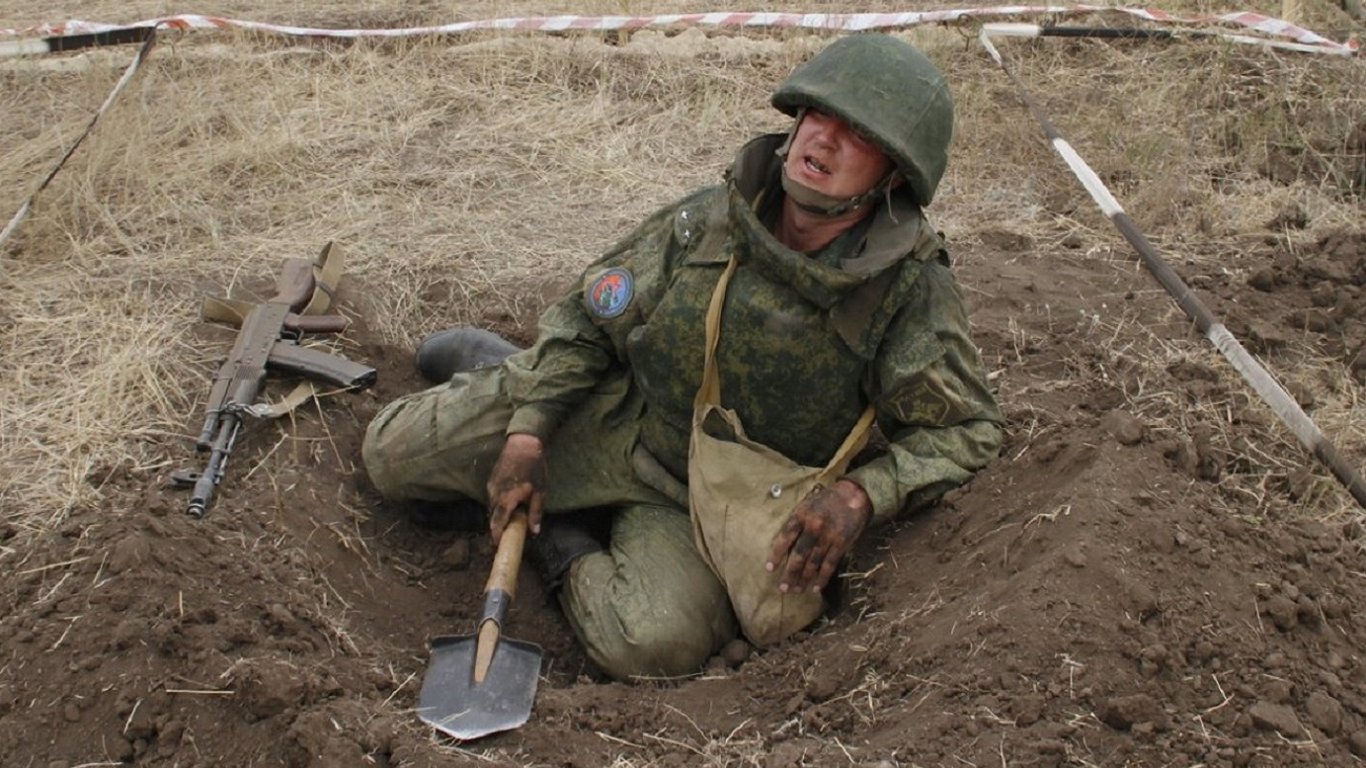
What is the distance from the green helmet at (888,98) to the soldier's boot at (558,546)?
1.41m

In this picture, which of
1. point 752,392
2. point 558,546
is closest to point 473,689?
point 558,546

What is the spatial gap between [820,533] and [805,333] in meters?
0.49

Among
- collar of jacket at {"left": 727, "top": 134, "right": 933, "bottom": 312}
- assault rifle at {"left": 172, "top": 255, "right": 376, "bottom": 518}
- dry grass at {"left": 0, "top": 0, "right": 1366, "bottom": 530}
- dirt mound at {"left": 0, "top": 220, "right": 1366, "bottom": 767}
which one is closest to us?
dirt mound at {"left": 0, "top": 220, "right": 1366, "bottom": 767}

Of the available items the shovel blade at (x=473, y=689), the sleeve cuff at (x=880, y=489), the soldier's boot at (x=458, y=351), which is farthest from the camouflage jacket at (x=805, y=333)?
the soldier's boot at (x=458, y=351)

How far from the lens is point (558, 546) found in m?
3.93

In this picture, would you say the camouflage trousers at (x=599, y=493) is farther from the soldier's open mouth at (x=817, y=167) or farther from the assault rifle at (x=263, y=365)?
the soldier's open mouth at (x=817, y=167)

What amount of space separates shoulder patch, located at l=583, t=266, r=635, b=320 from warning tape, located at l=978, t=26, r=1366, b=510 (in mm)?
1840

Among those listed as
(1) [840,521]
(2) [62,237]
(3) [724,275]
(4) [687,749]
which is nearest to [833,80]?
(3) [724,275]

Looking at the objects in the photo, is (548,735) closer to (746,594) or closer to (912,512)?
(746,594)

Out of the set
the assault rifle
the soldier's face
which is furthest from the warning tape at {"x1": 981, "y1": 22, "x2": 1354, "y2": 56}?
the soldier's face

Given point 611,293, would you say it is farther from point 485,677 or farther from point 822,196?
point 485,677

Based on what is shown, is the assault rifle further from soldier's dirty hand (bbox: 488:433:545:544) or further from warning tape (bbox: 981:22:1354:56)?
warning tape (bbox: 981:22:1354:56)

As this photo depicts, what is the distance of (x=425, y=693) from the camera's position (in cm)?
321

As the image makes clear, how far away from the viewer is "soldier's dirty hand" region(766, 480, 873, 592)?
3271 mm
